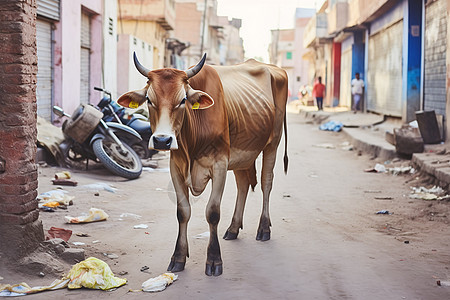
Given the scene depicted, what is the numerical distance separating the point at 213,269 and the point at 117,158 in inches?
196

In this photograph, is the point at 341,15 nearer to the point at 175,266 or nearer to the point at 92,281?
the point at 175,266

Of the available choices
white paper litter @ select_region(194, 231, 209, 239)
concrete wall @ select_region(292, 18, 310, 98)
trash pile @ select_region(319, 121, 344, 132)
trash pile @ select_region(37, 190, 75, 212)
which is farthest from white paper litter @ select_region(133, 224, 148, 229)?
concrete wall @ select_region(292, 18, 310, 98)

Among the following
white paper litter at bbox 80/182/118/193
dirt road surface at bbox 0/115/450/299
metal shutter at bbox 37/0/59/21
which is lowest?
dirt road surface at bbox 0/115/450/299

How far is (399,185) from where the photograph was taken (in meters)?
8.94

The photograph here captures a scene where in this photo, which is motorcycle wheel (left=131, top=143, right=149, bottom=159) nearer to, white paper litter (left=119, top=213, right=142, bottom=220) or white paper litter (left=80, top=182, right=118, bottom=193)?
white paper litter (left=80, top=182, right=118, bottom=193)

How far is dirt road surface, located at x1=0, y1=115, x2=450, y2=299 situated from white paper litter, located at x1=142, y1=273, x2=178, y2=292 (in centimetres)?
5

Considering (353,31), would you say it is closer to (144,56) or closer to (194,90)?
(144,56)

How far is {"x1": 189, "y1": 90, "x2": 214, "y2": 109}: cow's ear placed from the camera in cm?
429

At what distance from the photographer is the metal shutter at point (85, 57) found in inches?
547

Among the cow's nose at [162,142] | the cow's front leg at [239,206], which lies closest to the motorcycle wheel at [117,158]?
the cow's front leg at [239,206]

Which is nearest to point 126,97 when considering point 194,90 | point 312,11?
point 194,90

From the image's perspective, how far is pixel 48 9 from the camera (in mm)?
11125

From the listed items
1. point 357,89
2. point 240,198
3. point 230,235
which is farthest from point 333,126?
point 230,235

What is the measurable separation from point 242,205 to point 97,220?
1.54 m
